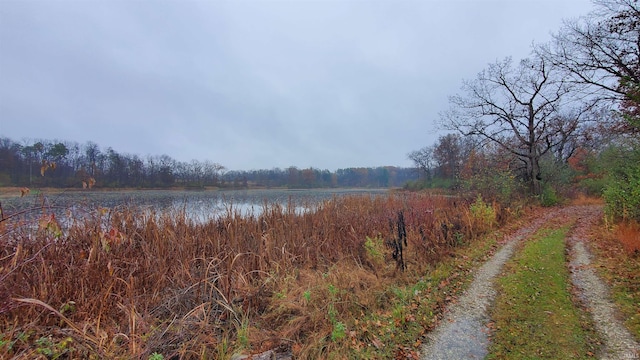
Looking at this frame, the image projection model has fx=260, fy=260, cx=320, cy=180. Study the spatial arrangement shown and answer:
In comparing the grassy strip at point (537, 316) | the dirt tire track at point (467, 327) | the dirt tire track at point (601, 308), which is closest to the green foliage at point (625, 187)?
the dirt tire track at point (601, 308)

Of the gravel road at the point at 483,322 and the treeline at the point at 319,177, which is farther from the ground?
the treeline at the point at 319,177

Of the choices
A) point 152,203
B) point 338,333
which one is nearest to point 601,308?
point 338,333

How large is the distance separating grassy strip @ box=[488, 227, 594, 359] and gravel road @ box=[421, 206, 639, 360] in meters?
0.15

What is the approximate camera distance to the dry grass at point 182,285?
272cm

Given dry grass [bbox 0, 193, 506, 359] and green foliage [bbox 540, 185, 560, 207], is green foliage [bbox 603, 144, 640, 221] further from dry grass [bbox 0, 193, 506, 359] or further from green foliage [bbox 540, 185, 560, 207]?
green foliage [bbox 540, 185, 560, 207]

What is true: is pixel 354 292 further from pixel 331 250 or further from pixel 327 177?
pixel 327 177

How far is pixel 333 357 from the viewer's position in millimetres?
2775

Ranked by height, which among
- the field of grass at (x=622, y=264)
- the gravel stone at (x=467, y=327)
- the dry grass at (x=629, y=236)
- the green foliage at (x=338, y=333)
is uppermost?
the dry grass at (x=629, y=236)

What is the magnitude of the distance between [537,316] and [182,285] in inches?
201

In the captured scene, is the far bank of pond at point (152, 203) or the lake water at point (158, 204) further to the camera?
the lake water at point (158, 204)

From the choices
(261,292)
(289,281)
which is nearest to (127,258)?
(261,292)

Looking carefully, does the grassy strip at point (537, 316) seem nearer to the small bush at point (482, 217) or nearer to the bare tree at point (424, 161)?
the small bush at point (482, 217)

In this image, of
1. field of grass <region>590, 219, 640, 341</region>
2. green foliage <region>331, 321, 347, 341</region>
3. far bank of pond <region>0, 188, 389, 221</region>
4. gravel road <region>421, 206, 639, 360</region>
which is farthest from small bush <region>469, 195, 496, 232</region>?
green foliage <region>331, 321, 347, 341</region>

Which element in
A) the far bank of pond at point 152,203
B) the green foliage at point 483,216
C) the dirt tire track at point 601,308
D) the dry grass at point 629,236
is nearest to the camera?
the dirt tire track at point 601,308
